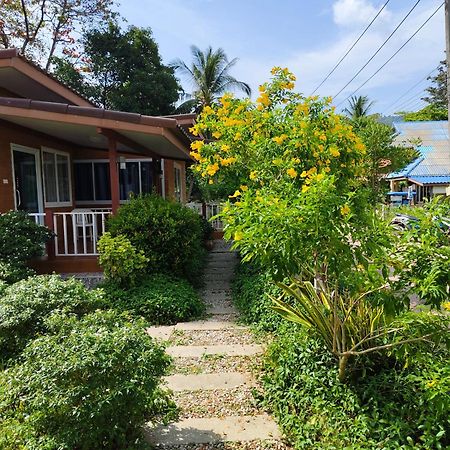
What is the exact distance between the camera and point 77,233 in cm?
870

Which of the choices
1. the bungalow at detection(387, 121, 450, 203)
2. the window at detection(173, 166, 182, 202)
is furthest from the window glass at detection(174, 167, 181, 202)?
the bungalow at detection(387, 121, 450, 203)

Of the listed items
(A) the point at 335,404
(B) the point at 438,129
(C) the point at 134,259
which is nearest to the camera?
(A) the point at 335,404

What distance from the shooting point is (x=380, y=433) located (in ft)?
9.09

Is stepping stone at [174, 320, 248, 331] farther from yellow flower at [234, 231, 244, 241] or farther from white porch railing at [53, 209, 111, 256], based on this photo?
yellow flower at [234, 231, 244, 241]

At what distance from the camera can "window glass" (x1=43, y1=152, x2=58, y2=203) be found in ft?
31.1

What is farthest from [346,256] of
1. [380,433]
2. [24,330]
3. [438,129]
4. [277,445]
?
[438,129]

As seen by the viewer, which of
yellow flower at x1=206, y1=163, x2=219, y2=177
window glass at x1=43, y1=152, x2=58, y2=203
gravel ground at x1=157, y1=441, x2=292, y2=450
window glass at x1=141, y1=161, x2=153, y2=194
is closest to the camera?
gravel ground at x1=157, y1=441, x2=292, y2=450

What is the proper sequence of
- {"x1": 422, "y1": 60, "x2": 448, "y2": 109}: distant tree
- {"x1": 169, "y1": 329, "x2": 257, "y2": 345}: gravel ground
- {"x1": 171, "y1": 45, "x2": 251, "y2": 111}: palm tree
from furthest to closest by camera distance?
1. {"x1": 422, "y1": 60, "x2": 448, "y2": 109}: distant tree
2. {"x1": 171, "y1": 45, "x2": 251, "y2": 111}: palm tree
3. {"x1": 169, "y1": 329, "x2": 257, "y2": 345}: gravel ground

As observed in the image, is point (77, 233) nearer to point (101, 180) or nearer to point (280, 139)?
point (101, 180)

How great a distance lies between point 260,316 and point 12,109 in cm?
519

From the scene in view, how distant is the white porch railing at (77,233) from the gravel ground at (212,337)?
2.82 meters

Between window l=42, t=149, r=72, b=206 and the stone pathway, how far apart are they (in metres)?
5.73

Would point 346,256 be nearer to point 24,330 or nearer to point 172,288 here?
point 24,330

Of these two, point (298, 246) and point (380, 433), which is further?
point (380, 433)
